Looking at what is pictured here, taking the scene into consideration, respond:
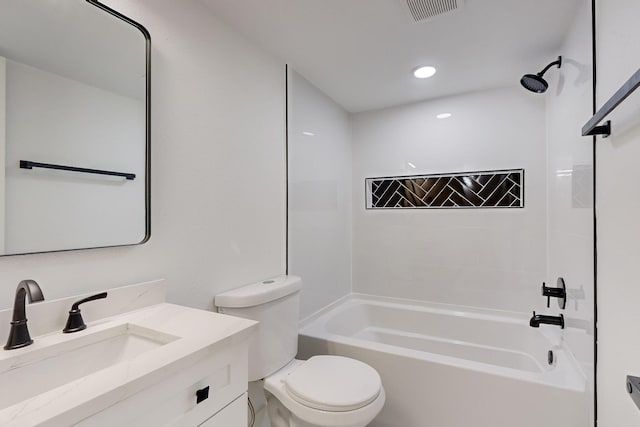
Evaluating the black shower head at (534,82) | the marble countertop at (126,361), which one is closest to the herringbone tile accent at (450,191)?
the black shower head at (534,82)

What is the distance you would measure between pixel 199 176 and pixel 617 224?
162 centimetres

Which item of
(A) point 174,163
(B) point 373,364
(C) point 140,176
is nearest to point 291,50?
(A) point 174,163

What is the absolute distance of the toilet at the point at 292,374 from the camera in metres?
1.28

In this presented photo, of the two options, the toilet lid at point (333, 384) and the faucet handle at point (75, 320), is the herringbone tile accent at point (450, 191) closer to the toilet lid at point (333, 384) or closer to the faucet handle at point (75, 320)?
the toilet lid at point (333, 384)

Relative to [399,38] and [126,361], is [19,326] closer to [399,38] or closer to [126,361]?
[126,361]

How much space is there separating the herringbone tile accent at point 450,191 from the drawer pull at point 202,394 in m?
2.24

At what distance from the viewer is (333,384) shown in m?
1.39

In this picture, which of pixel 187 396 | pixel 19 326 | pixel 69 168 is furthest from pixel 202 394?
pixel 69 168

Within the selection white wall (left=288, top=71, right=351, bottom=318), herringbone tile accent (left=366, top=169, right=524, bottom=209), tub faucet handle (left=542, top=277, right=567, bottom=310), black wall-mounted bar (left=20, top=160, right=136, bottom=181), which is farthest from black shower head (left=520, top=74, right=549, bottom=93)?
black wall-mounted bar (left=20, top=160, right=136, bottom=181)

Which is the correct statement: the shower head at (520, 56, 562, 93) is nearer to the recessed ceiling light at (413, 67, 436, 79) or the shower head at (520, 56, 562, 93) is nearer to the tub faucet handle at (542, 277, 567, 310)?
the recessed ceiling light at (413, 67, 436, 79)

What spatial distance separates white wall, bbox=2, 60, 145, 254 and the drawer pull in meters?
0.62

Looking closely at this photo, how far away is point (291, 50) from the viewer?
1.87m

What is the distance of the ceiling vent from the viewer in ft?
4.57

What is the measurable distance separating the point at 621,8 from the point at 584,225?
33.9 inches
